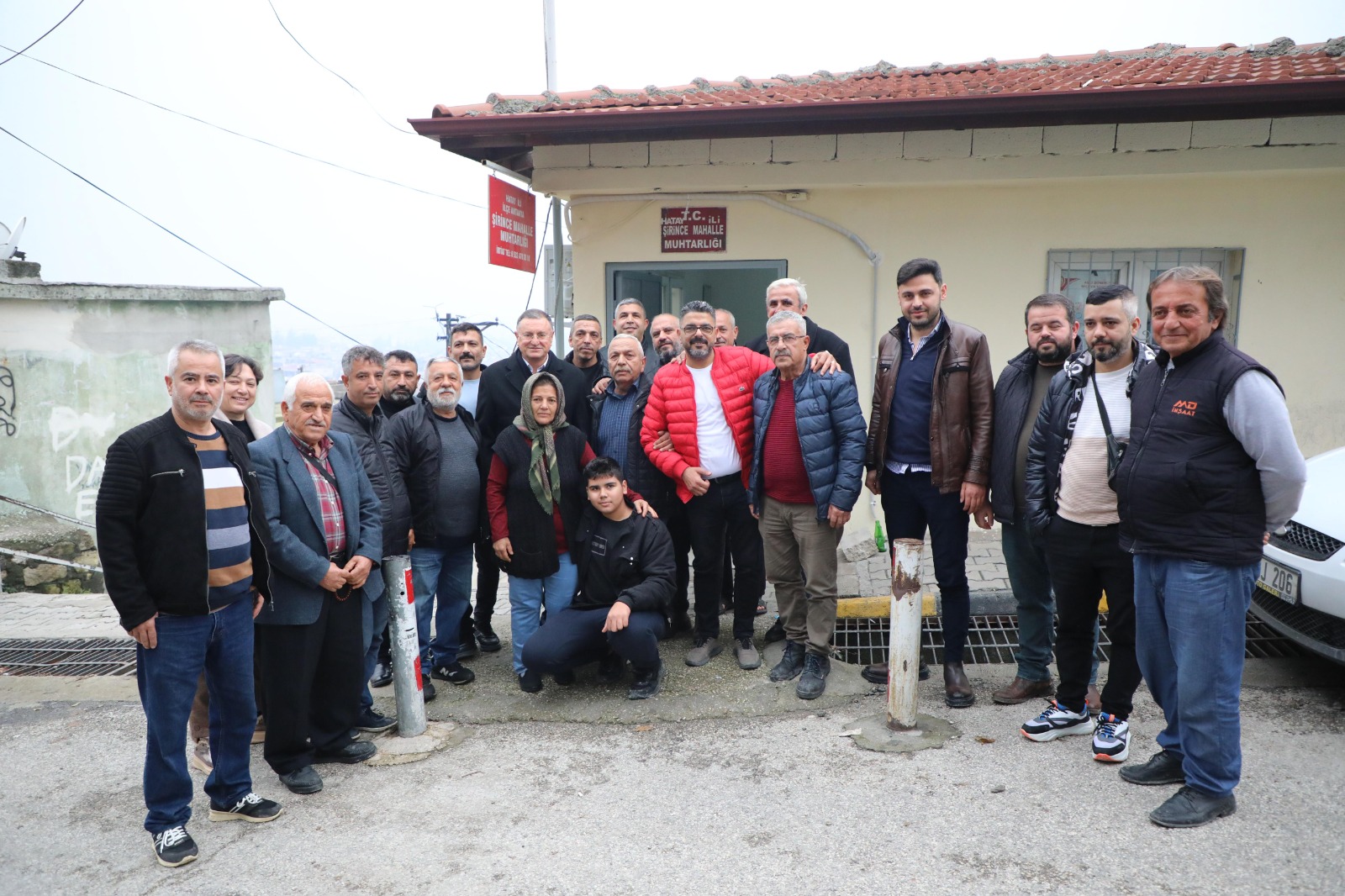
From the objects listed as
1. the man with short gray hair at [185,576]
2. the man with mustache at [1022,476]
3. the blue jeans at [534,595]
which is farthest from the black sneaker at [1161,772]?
the man with short gray hair at [185,576]

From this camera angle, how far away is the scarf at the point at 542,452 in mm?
4805

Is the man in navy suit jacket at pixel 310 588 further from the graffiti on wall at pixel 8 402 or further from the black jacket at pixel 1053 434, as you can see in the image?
the graffiti on wall at pixel 8 402

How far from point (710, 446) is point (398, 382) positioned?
193 cm

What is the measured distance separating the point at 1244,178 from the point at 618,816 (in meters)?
6.66

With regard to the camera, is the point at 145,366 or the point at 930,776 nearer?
the point at 930,776

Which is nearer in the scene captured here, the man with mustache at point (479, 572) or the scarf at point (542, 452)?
the scarf at point (542, 452)

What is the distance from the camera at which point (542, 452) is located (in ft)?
15.9

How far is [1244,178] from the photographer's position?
671 cm

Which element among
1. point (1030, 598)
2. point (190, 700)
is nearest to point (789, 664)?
point (1030, 598)

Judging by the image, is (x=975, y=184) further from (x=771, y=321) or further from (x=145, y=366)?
(x=145, y=366)

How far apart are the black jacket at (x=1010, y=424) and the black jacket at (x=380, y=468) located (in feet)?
10.0

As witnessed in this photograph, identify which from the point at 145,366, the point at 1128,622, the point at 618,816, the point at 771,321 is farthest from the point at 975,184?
the point at 145,366

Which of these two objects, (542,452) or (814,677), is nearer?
(814,677)

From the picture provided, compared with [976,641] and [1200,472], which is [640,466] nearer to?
[976,641]
